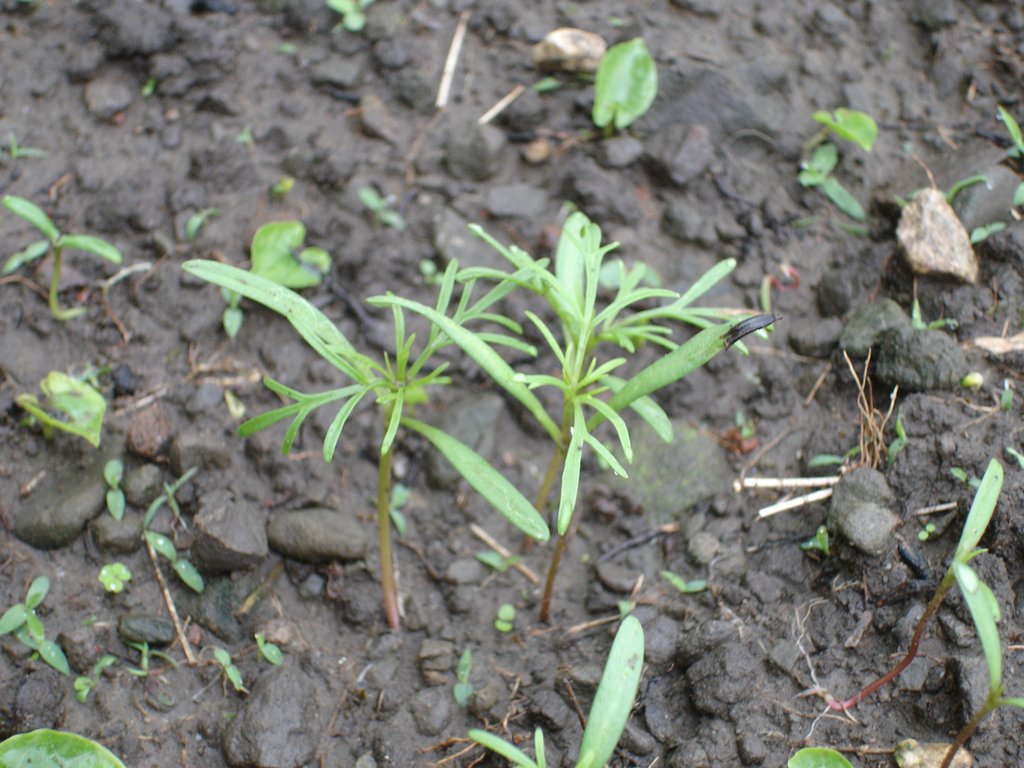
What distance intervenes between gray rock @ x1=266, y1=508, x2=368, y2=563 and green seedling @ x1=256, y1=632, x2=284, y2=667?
260mm

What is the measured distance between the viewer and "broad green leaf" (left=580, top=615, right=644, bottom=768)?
1.78 metres

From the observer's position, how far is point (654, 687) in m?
2.17

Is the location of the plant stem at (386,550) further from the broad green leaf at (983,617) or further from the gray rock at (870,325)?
the gray rock at (870,325)

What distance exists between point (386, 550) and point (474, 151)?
60.8 inches

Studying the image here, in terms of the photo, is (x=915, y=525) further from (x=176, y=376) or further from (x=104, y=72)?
Answer: (x=104, y=72)

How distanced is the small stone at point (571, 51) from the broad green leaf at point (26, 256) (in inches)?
73.9

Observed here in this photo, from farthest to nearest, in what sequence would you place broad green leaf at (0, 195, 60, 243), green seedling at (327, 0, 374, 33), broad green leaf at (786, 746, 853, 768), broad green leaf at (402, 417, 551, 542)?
green seedling at (327, 0, 374, 33) < broad green leaf at (0, 195, 60, 243) < broad green leaf at (402, 417, 551, 542) < broad green leaf at (786, 746, 853, 768)

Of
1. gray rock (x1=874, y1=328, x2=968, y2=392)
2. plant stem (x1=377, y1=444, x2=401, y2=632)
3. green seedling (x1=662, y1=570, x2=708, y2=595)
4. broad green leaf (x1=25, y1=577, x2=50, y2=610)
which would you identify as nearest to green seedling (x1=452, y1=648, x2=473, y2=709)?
plant stem (x1=377, y1=444, x2=401, y2=632)

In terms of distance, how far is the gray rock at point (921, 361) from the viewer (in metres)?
2.42

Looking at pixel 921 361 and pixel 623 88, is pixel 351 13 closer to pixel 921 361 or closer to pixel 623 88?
pixel 623 88

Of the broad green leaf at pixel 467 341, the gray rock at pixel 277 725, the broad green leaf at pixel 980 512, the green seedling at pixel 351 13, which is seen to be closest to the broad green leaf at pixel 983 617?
the broad green leaf at pixel 980 512

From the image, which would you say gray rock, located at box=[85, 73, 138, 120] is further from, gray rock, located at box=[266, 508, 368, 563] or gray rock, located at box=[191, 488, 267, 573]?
gray rock, located at box=[266, 508, 368, 563]

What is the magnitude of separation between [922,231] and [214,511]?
2.28m

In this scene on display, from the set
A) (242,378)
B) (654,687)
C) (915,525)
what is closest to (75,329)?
(242,378)
